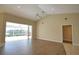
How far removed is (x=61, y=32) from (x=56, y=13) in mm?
1429

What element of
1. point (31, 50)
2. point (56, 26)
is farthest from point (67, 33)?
point (31, 50)

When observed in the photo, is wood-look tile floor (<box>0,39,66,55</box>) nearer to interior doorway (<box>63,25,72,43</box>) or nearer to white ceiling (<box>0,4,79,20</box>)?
interior doorway (<box>63,25,72,43</box>)

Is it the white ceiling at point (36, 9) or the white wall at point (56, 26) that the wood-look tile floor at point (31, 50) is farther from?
the white ceiling at point (36, 9)

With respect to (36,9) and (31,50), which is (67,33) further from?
(31,50)

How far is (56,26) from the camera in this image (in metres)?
8.09

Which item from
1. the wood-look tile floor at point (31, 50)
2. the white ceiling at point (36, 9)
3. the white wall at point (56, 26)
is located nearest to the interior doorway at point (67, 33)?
the white wall at point (56, 26)

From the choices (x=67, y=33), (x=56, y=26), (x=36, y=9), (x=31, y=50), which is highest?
(x=36, y=9)

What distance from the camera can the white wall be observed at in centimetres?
750

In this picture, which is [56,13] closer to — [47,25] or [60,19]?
[60,19]
